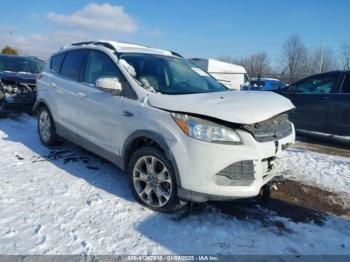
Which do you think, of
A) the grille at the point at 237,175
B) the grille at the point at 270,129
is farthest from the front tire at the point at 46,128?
the grille at the point at 270,129

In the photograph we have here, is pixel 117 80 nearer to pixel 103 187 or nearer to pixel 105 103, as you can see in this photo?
pixel 105 103

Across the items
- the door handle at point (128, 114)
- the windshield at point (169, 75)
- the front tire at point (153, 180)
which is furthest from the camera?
the windshield at point (169, 75)

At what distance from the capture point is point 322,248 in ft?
10.2

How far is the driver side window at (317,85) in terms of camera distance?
295 inches

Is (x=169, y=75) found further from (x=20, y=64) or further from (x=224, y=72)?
(x=224, y=72)

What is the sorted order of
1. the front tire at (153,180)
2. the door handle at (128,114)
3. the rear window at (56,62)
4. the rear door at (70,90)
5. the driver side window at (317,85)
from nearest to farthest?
the front tire at (153,180) → the door handle at (128,114) → the rear door at (70,90) → the rear window at (56,62) → the driver side window at (317,85)

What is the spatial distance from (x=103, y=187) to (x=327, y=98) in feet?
18.8

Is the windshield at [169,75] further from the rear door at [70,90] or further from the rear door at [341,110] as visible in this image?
the rear door at [341,110]

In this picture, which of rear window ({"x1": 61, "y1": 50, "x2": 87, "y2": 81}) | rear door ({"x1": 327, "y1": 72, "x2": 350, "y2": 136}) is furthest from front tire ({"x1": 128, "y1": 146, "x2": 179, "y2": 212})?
rear door ({"x1": 327, "y1": 72, "x2": 350, "y2": 136})

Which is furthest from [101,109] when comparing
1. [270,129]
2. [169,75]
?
[270,129]

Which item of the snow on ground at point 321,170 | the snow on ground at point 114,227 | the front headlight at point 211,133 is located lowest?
the snow on ground at point 114,227

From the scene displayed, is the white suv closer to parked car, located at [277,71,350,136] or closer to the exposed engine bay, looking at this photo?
parked car, located at [277,71,350,136]

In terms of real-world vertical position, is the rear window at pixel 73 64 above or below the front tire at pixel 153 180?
above

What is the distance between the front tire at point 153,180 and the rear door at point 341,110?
17.8 feet
